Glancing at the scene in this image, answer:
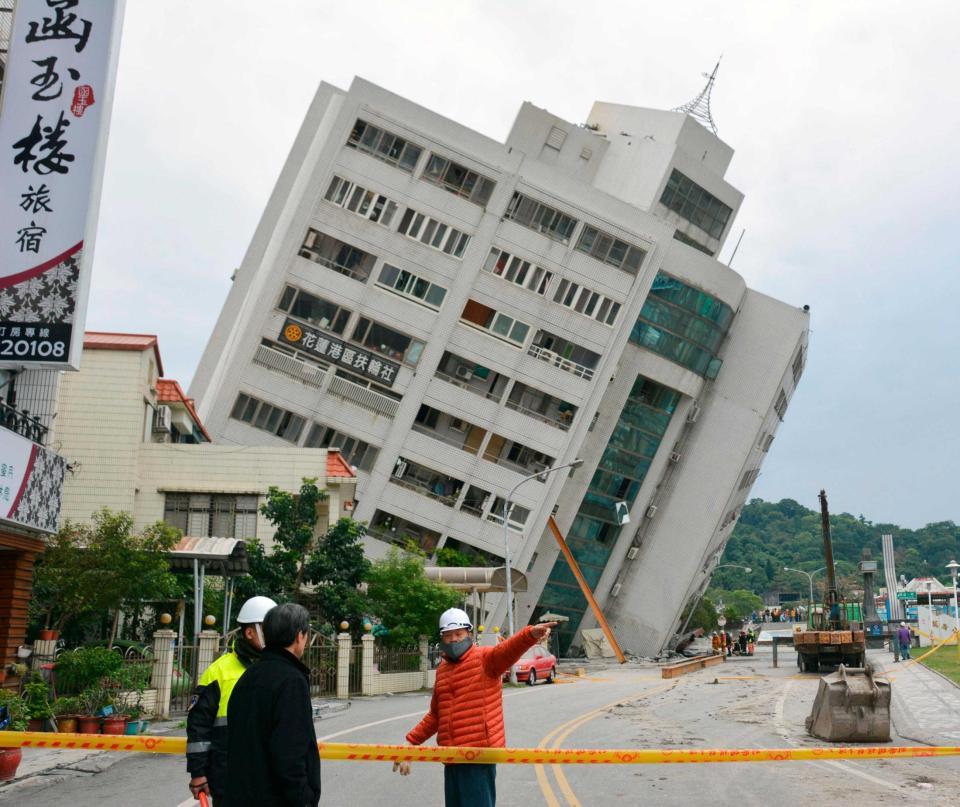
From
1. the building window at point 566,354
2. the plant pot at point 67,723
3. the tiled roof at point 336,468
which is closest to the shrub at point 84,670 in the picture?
the plant pot at point 67,723

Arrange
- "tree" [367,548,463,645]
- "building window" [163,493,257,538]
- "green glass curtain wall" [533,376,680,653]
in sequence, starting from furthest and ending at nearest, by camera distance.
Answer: "green glass curtain wall" [533,376,680,653] → "building window" [163,493,257,538] → "tree" [367,548,463,645]

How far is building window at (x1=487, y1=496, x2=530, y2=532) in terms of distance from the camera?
51344 mm

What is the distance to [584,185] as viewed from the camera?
54.1 meters

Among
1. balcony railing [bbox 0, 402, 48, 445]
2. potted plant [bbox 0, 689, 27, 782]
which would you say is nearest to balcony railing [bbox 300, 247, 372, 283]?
balcony railing [bbox 0, 402, 48, 445]

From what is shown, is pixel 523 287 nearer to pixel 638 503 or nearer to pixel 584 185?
pixel 584 185

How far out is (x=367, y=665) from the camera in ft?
95.7

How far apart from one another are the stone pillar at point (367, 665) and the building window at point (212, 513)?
7.44 meters

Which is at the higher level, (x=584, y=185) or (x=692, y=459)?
(x=584, y=185)

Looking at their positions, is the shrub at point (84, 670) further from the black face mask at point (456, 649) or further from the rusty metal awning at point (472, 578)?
the rusty metal awning at point (472, 578)

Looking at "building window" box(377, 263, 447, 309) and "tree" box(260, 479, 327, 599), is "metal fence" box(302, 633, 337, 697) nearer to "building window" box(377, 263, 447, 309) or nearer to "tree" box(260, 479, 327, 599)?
"tree" box(260, 479, 327, 599)

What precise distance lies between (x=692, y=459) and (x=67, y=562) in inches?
1789

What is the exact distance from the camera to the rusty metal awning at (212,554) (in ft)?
73.5

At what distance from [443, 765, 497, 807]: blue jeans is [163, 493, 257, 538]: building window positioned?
28730mm

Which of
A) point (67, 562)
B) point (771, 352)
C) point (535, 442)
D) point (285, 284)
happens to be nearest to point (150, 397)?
point (67, 562)
